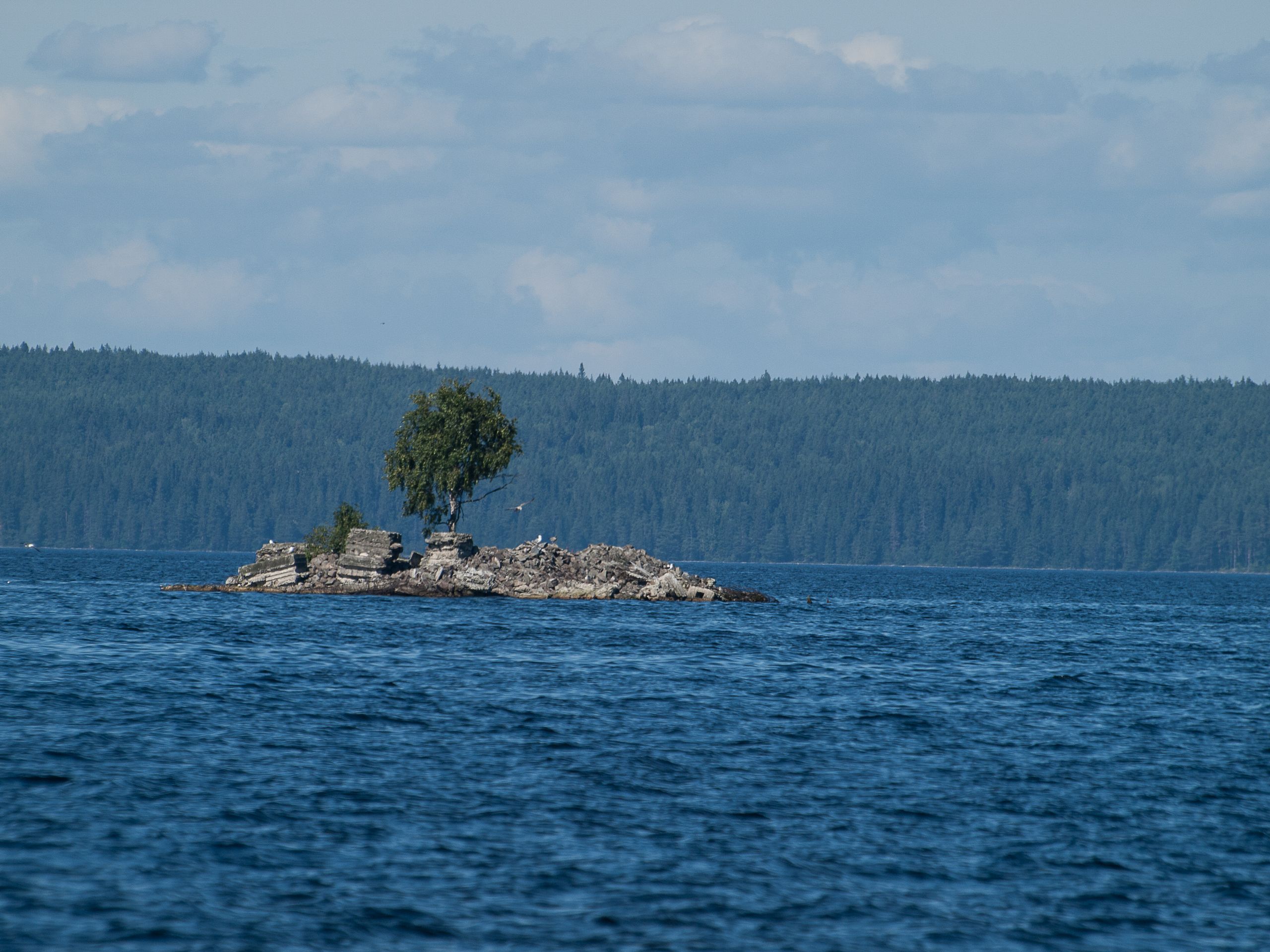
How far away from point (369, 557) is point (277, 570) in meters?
6.06

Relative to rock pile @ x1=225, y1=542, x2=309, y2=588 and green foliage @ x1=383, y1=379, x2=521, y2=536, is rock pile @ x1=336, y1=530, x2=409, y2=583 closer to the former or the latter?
rock pile @ x1=225, y1=542, x2=309, y2=588

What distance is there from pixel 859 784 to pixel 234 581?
64613 mm

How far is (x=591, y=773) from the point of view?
29.1 metres

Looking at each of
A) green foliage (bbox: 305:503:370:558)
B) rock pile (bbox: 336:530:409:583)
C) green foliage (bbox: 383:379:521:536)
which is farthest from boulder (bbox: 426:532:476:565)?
green foliage (bbox: 305:503:370:558)

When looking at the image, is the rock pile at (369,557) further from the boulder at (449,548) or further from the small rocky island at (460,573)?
the boulder at (449,548)

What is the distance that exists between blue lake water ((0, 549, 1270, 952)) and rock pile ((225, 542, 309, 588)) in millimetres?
28642

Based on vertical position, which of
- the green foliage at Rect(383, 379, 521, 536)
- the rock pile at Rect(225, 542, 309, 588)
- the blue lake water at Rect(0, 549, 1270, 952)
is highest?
the green foliage at Rect(383, 379, 521, 536)

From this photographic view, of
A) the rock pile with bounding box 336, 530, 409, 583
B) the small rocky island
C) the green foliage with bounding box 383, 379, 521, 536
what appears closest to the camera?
the rock pile with bounding box 336, 530, 409, 583

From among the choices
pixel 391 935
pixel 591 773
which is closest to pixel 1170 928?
pixel 391 935

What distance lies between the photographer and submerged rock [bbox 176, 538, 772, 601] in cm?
8325

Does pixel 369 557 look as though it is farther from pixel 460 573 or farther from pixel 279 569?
pixel 279 569

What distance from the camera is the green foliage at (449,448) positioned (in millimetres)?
91625

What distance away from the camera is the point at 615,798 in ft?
88.0

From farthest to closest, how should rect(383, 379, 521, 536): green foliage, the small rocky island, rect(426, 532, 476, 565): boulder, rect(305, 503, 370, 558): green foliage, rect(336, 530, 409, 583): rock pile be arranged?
rect(383, 379, 521, 536): green foliage
rect(305, 503, 370, 558): green foliage
rect(426, 532, 476, 565): boulder
the small rocky island
rect(336, 530, 409, 583): rock pile
